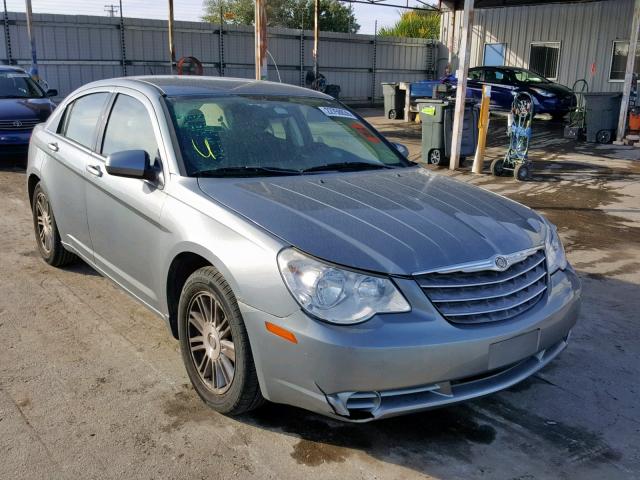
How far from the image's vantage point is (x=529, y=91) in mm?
19109

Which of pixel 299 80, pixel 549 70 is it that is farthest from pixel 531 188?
pixel 299 80

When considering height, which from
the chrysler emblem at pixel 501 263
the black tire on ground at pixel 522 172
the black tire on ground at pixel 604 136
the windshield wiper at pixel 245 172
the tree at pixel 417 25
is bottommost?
the black tire on ground at pixel 522 172

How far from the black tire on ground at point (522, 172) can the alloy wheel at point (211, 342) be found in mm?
8069

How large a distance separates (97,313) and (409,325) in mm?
2708

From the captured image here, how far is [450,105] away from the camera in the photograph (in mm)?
11164

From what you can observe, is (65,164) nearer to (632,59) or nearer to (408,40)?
(632,59)

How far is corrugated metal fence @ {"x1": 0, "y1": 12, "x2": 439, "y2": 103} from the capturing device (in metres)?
20.1

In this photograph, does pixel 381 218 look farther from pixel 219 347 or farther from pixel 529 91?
pixel 529 91

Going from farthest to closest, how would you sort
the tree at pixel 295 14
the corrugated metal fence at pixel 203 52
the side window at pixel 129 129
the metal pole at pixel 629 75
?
the tree at pixel 295 14, the corrugated metal fence at pixel 203 52, the metal pole at pixel 629 75, the side window at pixel 129 129

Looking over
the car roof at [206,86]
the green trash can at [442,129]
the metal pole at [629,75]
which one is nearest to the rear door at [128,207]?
the car roof at [206,86]

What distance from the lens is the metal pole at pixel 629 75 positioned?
13.2 meters

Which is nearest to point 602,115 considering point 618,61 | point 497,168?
point 497,168

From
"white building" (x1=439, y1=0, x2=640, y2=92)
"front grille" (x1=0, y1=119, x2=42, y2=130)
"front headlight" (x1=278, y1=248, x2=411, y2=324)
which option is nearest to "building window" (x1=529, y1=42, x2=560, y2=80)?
"white building" (x1=439, y1=0, x2=640, y2=92)

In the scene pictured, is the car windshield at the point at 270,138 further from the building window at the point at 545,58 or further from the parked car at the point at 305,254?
the building window at the point at 545,58
